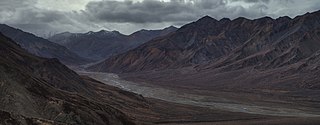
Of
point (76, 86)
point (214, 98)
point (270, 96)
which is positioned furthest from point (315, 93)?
point (76, 86)

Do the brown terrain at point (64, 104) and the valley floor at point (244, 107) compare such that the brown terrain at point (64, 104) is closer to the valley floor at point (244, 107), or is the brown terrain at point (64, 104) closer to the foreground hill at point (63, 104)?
the foreground hill at point (63, 104)

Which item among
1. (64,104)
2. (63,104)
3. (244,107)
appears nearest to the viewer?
(63,104)

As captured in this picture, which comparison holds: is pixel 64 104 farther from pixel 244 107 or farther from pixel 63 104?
pixel 244 107

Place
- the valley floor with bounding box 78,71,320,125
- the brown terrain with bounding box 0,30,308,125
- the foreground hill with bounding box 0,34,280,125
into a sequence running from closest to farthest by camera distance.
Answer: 1. the foreground hill with bounding box 0,34,280,125
2. the brown terrain with bounding box 0,30,308,125
3. the valley floor with bounding box 78,71,320,125

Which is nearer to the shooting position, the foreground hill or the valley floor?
the foreground hill

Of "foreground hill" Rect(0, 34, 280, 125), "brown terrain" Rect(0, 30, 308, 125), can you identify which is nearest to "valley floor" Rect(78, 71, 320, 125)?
"brown terrain" Rect(0, 30, 308, 125)

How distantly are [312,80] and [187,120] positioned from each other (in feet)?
316

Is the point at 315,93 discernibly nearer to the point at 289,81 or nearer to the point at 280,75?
the point at 289,81

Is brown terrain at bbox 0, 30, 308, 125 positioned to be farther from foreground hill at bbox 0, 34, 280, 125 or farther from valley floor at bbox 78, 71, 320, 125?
valley floor at bbox 78, 71, 320, 125

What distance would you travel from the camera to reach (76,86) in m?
110

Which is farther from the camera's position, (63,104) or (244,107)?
(244,107)

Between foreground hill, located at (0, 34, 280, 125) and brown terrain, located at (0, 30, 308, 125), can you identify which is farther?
brown terrain, located at (0, 30, 308, 125)

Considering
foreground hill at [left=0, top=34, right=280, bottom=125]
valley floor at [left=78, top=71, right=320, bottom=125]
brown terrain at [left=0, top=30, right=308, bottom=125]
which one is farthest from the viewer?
valley floor at [left=78, top=71, right=320, bottom=125]

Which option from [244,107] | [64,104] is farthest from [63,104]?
[244,107]
